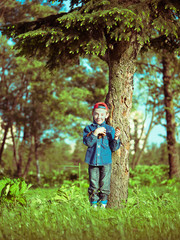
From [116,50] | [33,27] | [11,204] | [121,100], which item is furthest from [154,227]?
[33,27]

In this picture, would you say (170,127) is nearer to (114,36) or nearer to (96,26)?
(114,36)

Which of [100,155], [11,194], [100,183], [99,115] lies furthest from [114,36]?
[11,194]

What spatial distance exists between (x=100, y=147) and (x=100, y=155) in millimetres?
150

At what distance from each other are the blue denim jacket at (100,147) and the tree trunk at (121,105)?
0.84 ft

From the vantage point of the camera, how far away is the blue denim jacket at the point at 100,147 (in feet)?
16.0

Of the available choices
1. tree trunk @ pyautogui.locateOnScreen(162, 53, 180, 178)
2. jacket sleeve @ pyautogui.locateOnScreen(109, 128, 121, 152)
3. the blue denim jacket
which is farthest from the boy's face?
tree trunk @ pyautogui.locateOnScreen(162, 53, 180, 178)

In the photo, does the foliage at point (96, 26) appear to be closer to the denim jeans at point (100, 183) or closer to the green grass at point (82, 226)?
the denim jeans at point (100, 183)

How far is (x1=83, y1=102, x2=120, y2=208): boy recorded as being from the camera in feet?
15.9

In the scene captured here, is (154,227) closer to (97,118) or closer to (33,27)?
(97,118)

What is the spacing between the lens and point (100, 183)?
495 cm

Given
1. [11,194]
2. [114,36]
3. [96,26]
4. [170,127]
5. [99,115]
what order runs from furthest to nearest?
1. [170,127]
2. [114,36]
3. [99,115]
4. [96,26]
5. [11,194]

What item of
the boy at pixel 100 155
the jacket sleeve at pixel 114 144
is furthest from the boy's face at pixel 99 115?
the jacket sleeve at pixel 114 144

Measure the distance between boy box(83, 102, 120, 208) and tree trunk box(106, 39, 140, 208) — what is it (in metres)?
0.25

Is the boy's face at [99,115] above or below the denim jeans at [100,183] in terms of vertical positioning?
above
